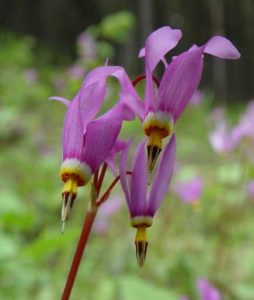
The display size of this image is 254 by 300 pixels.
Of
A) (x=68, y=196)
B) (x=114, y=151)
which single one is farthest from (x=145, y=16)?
(x=68, y=196)

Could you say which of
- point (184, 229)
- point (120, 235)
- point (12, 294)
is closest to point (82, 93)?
point (12, 294)

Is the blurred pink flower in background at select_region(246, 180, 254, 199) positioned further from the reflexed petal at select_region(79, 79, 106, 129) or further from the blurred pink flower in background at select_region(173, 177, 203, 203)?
the reflexed petal at select_region(79, 79, 106, 129)

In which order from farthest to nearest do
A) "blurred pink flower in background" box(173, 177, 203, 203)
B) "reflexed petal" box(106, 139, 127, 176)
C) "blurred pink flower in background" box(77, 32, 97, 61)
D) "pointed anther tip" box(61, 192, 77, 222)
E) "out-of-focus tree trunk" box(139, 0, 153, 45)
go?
"out-of-focus tree trunk" box(139, 0, 153, 45) < "blurred pink flower in background" box(77, 32, 97, 61) < "blurred pink flower in background" box(173, 177, 203, 203) < "reflexed petal" box(106, 139, 127, 176) < "pointed anther tip" box(61, 192, 77, 222)

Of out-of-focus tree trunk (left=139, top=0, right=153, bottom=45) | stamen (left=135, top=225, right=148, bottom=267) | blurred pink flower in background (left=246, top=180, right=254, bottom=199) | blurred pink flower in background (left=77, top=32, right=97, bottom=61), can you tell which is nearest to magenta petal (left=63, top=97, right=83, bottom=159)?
stamen (left=135, top=225, right=148, bottom=267)

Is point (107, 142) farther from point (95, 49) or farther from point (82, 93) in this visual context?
point (95, 49)

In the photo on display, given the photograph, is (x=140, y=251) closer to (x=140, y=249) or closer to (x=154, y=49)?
(x=140, y=249)

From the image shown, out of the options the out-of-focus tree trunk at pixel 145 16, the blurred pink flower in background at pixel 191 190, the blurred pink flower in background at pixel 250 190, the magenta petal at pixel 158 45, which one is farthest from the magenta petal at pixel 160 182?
the out-of-focus tree trunk at pixel 145 16

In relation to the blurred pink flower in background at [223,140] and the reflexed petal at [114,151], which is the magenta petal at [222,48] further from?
the blurred pink flower in background at [223,140]
